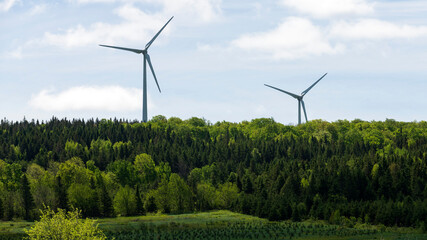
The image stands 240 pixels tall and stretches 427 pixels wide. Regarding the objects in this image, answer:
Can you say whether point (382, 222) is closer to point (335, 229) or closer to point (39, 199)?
point (335, 229)

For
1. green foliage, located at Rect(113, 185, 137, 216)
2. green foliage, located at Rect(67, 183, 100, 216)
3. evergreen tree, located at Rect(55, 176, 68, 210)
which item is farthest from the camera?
green foliage, located at Rect(113, 185, 137, 216)

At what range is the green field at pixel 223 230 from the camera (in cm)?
13462

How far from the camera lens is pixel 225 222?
167 metres

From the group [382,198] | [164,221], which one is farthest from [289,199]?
[164,221]

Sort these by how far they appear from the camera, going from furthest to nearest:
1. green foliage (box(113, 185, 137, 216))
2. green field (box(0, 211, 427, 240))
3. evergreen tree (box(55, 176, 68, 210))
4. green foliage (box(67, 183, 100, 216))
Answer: green foliage (box(113, 185, 137, 216))
green foliage (box(67, 183, 100, 216))
evergreen tree (box(55, 176, 68, 210))
green field (box(0, 211, 427, 240))

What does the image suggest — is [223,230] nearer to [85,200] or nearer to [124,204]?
[124,204]

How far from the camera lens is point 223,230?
14638 centimetres

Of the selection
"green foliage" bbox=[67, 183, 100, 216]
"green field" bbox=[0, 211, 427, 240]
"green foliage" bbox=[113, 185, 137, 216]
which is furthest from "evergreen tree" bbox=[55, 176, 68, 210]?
"green field" bbox=[0, 211, 427, 240]

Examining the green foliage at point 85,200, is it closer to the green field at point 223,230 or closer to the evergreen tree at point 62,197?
the evergreen tree at point 62,197

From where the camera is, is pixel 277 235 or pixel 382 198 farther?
pixel 382 198

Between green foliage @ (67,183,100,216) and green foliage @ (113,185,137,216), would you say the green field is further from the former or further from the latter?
green foliage @ (113,185,137,216)

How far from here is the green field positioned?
13462 cm

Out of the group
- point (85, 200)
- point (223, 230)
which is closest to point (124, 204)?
point (85, 200)

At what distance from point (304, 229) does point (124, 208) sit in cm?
6402
